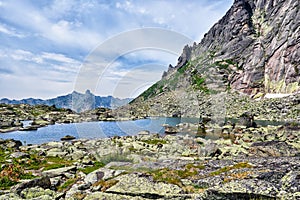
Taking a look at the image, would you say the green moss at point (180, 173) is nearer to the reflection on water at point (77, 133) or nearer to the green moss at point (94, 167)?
the green moss at point (94, 167)

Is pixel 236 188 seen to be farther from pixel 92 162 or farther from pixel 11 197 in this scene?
pixel 92 162

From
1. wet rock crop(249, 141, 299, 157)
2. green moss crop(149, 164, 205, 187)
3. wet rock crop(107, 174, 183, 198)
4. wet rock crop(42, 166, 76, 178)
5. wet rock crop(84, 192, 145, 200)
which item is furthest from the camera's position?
wet rock crop(249, 141, 299, 157)

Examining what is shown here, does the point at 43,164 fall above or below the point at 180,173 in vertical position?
below

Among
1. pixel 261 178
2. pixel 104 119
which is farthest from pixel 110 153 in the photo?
pixel 104 119

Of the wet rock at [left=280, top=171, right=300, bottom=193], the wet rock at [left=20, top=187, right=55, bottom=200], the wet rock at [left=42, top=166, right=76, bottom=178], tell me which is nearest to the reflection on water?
the wet rock at [left=42, top=166, right=76, bottom=178]

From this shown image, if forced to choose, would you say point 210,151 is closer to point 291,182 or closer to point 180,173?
point 180,173

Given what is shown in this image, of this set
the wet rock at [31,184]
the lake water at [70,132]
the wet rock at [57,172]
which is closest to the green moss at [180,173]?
the wet rock at [31,184]

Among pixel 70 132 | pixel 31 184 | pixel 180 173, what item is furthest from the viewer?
pixel 70 132

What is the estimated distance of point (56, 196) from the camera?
15.3 meters

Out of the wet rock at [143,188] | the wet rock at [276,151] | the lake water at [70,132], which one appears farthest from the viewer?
the lake water at [70,132]

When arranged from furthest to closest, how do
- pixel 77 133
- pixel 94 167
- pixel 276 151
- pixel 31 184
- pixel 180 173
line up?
pixel 77 133
pixel 276 151
pixel 94 167
pixel 180 173
pixel 31 184

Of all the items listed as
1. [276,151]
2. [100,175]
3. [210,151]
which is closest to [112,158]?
[210,151]

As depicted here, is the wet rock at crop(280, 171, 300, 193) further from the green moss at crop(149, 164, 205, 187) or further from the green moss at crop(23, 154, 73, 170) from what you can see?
the green moss at crop(23, 154, 73, 170)

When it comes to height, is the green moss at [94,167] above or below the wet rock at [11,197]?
below
